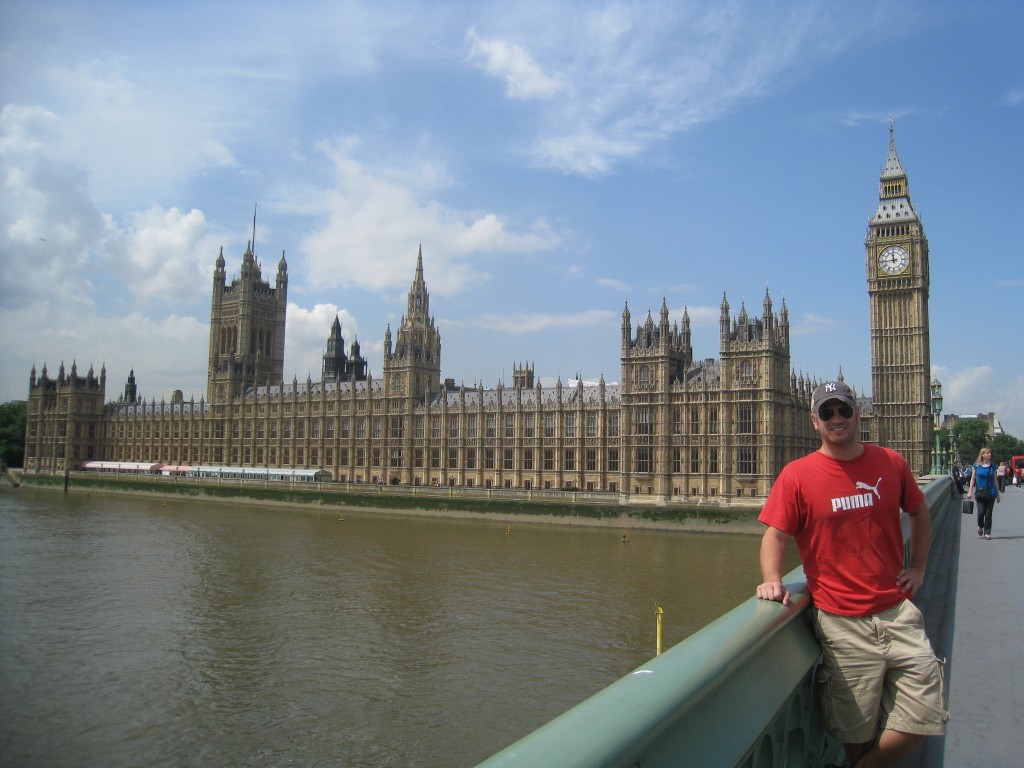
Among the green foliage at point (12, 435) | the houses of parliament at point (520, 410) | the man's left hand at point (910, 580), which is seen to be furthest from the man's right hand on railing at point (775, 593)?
the green foliage at point (12, 435)

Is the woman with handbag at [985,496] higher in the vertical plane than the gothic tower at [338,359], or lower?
lower

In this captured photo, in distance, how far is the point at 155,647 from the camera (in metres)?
21.6

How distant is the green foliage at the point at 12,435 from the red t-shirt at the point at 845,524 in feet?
453

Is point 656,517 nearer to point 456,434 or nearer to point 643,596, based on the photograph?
point 643,596

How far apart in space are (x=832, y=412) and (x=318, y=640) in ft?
68.7

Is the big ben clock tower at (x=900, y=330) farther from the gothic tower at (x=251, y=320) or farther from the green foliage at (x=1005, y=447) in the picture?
the gothic tower at (x=251, y=320)

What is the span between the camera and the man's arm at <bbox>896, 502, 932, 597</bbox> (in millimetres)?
4230

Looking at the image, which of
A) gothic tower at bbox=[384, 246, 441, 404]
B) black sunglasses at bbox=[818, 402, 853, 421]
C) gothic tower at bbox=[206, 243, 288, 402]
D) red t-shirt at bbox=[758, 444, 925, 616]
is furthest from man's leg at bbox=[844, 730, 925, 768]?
gothic tower at bbox=[206, 243, 288, 402]

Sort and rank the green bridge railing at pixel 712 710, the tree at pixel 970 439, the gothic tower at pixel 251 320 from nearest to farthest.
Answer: the green bridge railing at pixel 712 710, the gothic tower at pixel 251 320, the tree at pixel 970 439

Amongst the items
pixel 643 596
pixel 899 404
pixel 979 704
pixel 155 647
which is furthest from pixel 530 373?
pixel 979 704

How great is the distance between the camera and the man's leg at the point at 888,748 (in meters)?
3.78

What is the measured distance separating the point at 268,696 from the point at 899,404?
8243cm

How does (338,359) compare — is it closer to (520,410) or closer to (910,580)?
(520,410)

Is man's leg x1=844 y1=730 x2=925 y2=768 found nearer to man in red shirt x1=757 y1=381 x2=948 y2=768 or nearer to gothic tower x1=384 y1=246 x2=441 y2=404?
man in red shirt x1=757 y1=381 x2=948 y2=768
